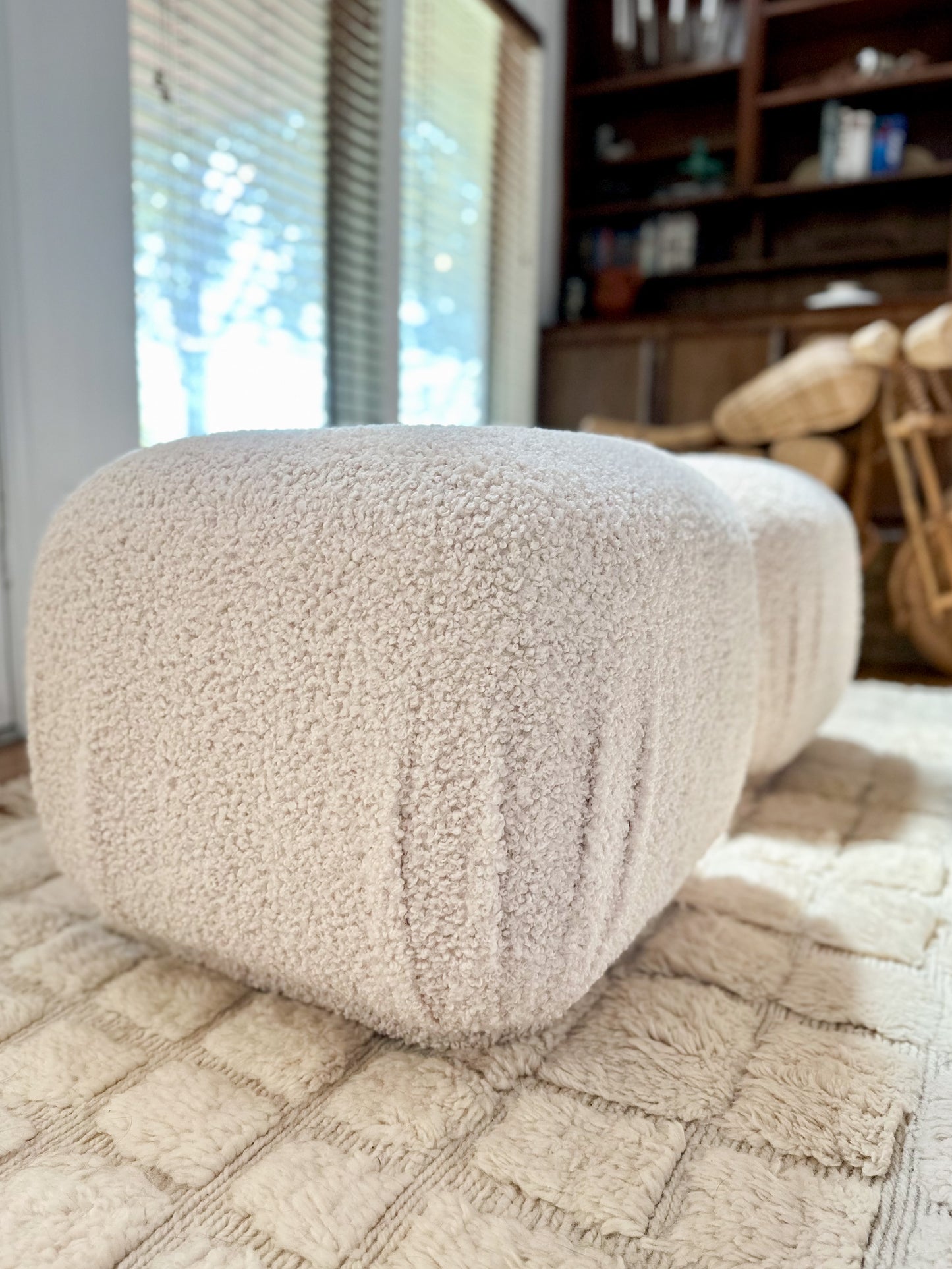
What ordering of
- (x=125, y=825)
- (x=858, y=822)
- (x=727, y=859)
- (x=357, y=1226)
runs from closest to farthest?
(x=357, y=1226) → (x=125, y=825) → (x=727, y=859) → (x=858, y=822)

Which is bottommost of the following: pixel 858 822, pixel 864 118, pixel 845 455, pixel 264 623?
pixel 858 822

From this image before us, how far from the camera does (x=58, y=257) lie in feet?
4.44

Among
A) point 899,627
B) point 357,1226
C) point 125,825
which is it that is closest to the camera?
point 357,1226

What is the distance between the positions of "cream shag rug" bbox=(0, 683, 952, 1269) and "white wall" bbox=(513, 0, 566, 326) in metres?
2.69

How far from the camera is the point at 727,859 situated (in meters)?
0.88

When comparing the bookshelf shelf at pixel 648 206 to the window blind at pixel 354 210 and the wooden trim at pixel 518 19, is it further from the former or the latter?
the window blind at pixel 354 210

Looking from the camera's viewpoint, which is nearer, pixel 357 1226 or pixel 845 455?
pixel 357 1226

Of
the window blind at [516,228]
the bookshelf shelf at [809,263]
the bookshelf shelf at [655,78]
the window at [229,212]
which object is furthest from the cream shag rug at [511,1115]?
the bookshelf shelf at [655,78]

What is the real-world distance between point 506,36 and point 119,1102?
3048mm

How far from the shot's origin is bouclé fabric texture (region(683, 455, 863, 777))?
35.9 inches

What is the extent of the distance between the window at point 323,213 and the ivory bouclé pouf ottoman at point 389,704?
36.5 inches

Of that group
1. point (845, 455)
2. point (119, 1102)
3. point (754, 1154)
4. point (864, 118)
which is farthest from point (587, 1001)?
point (864, 118)

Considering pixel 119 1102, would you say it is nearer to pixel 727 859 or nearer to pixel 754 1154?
pixel 754 1154

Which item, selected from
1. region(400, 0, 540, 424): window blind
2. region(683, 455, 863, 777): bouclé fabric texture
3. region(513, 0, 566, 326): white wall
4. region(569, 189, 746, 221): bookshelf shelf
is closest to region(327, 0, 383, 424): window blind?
region(400, 0, 540, 424): window blind
